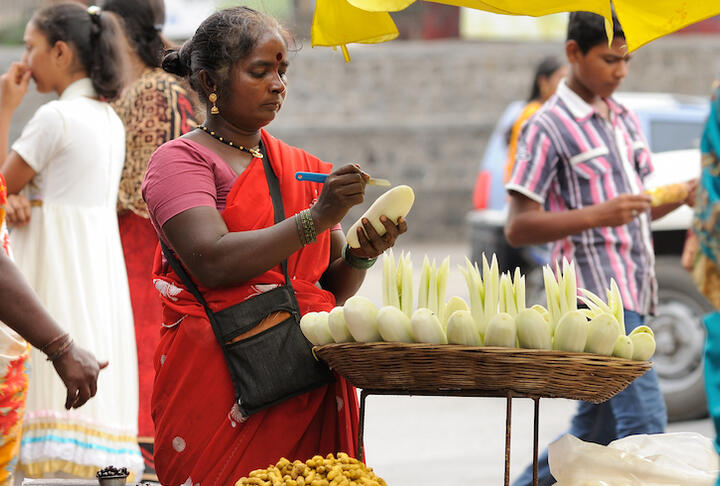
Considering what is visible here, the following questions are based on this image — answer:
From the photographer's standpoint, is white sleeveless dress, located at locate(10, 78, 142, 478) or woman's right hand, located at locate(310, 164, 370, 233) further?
white sleeveless dress, located at locate(10, 78, 142, 478)

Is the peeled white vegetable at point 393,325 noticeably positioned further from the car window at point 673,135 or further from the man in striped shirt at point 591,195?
the car window at point 673,135

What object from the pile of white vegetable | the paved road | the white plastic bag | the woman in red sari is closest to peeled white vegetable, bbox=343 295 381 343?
the pile of white vegetable

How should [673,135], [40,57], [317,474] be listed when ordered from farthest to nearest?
1. [673,135]
2. [40,57]
3. [317,474]

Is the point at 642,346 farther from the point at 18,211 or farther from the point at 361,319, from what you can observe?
the point at 18,211

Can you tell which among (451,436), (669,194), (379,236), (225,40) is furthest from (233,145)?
(451,436)

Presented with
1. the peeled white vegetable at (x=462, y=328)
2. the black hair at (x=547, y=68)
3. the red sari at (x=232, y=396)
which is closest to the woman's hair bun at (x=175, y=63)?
the red sari at (x=232, y=396)

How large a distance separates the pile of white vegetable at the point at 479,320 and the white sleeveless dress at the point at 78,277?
6.61 feet

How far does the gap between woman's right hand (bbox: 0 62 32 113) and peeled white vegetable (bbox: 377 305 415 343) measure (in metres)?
2.72

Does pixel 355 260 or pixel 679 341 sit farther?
pixel 679 341

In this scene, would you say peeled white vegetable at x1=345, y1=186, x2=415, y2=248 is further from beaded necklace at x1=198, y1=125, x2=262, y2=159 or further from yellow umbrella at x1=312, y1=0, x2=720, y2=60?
yellow umbrella at x1=312, y1=0, x2=720, y2=60

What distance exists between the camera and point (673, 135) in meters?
8.62

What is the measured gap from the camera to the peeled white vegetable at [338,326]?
2.91 meters

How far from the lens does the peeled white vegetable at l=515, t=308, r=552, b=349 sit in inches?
111

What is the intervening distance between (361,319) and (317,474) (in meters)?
0.42
